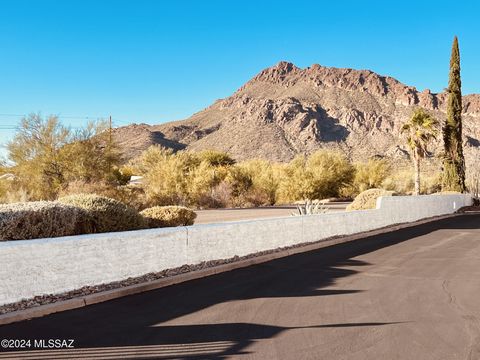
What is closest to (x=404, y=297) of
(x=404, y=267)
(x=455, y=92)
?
(x=404, y=267)

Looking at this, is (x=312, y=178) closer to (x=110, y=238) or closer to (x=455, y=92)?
(x=455, y=92)

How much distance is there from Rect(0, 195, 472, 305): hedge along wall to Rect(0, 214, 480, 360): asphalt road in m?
0.73

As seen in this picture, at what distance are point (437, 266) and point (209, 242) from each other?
212 inches

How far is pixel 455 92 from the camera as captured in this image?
42250mm

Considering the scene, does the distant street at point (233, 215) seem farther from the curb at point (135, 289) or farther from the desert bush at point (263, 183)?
the desert bush at point (263, 183)

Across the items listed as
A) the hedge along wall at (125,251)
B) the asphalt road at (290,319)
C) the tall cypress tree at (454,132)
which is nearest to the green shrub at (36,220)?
the hedge along wall at (125,251)

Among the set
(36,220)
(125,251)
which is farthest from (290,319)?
(36,220)

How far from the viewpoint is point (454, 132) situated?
4266 cm

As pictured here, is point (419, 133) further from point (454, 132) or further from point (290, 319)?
point (290, 319)

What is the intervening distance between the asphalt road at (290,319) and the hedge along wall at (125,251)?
729mm

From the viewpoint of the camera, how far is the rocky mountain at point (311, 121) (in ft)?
311

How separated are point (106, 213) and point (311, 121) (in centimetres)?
9419

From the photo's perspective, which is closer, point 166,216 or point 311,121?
point 166,216

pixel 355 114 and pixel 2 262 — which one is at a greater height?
pixel 355 114
